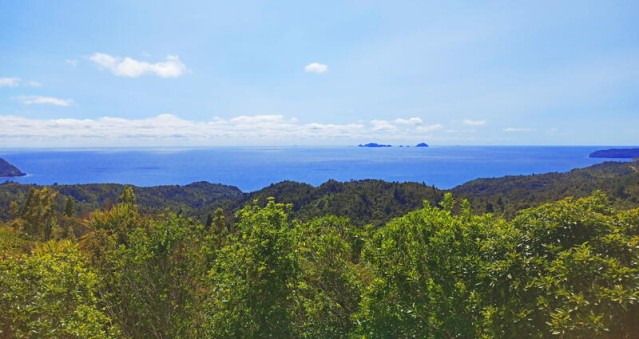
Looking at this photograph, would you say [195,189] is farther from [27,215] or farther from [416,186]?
[27,215]

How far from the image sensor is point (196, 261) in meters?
8.43

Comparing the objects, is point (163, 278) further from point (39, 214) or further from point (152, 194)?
point (152, 194)

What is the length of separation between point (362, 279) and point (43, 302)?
5887mm

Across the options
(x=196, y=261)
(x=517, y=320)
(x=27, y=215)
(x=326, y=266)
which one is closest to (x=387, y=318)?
(x=326, y=266)

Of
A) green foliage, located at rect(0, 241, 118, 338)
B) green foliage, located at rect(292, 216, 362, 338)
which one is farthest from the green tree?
green foliage, located at rect(292, 216, 362, 338)

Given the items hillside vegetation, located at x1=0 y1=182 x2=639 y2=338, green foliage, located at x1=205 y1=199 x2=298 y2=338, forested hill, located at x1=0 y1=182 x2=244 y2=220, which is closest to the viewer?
hillside vegetation, located at x1=0 y1=182 x2=639 y2=338

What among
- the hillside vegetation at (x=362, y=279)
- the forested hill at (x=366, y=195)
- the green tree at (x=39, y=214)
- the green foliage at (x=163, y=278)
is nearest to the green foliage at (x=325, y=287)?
the hillside vegetation at (x=362, y=279)

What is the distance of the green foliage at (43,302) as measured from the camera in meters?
5.97

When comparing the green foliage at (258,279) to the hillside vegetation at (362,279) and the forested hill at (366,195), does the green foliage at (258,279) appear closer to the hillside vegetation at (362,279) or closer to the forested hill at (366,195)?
the hillside vegetation at (362,279)

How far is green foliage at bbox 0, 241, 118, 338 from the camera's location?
5969 millimetres

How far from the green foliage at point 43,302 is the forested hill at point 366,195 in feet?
200

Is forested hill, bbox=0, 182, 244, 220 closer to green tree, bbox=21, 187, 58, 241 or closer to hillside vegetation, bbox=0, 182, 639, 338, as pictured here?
green tree, bbox=21, 187, 58, 241

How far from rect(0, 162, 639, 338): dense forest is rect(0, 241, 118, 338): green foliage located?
0.08 feet

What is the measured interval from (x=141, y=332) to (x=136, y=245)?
6.38 ft
